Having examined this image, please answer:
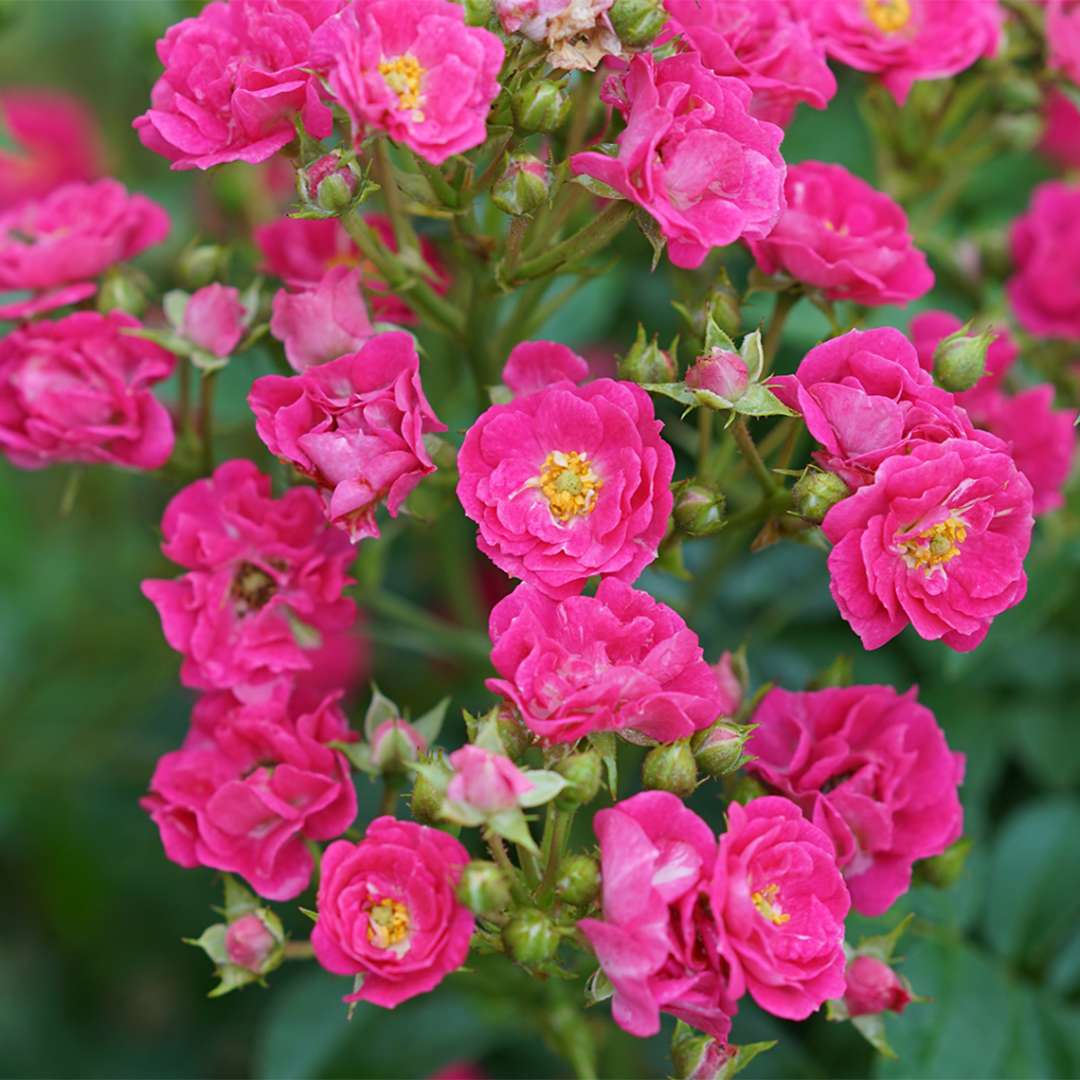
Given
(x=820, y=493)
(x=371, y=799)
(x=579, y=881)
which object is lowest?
(x=371, y=799)

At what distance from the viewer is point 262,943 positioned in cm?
159

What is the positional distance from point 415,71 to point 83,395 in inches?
24.9

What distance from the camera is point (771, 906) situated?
4.55 ft

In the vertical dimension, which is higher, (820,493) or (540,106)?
(540,106)

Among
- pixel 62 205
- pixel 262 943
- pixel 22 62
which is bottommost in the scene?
pixel 22 62

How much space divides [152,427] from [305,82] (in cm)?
53

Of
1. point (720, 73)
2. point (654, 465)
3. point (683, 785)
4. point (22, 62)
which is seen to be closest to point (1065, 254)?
point (720, 73)

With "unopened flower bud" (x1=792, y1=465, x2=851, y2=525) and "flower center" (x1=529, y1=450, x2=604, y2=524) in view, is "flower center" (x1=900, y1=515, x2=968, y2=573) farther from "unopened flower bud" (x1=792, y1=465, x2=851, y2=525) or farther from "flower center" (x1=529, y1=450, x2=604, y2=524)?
"flower center" (x1=529, y1=450, x2=604, y2=524)

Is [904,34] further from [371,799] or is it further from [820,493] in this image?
[371,799]

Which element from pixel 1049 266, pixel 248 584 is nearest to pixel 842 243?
pixel 1049 266

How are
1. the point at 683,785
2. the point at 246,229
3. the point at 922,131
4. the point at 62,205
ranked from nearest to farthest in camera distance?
1. the point at 683,785
2. the point at 62,205
3. the point at 922,131
4. the point at 246,229

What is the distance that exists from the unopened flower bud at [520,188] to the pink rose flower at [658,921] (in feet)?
2.05

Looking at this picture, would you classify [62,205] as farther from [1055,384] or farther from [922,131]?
[1055,384]

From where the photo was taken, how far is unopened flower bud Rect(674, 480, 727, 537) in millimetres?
1547
